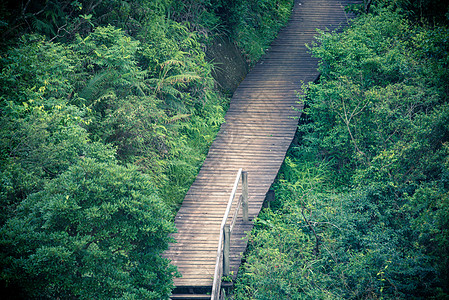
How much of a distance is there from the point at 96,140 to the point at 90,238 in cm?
366

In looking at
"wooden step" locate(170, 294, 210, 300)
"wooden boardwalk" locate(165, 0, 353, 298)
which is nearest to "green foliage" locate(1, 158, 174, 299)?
"wooden step" locate(170, 294, 210, 300)

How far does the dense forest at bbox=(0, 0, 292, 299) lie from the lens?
779 cm

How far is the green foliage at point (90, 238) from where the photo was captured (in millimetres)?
7410

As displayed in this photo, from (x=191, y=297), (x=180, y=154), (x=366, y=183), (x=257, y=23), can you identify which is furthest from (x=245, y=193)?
(x=257, y=23)

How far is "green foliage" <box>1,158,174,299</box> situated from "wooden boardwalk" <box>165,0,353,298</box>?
81.1 inches

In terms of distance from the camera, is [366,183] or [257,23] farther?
[257,23]

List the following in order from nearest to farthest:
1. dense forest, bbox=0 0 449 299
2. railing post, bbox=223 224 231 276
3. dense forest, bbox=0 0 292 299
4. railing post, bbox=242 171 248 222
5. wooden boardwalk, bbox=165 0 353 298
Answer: dense forest, bbox=0 0 292 299, dense forest, bbox=0 0 449 299, railing post, bbox=223 224 231 276, wooden boardwalk, bbox=165 0 353 298, railing post, bbox=242 171 248 222

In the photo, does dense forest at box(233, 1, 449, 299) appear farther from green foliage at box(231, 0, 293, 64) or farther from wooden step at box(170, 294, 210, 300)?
green foliage at box(231, 0, 293, 64)

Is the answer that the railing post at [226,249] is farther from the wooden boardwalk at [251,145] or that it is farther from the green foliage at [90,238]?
the green foliage at [90,238]

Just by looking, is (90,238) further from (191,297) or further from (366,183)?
(366,183)

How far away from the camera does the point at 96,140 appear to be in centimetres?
1097

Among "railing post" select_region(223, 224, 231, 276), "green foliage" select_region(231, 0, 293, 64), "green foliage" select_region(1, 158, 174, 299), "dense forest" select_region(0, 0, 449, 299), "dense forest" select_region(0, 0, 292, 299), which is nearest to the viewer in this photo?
"green foliage" select_region(1, 158, 174, 299)

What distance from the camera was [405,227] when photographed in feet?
35.8

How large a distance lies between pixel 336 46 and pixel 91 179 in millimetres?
10517
